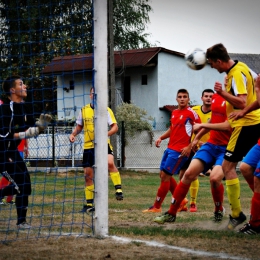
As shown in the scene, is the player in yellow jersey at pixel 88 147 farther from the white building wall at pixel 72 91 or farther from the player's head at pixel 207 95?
the player's head at pixel 207 95

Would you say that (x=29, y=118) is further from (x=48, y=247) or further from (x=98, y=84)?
(x=48, y=247)

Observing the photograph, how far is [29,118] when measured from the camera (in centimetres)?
770

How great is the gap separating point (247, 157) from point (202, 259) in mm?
2121

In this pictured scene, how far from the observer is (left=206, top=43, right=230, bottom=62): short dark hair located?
7391 mm

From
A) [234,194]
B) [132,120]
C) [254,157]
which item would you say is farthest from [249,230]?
[132,120]

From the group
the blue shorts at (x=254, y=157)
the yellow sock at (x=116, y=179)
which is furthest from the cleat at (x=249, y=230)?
the yellow sock at (x=116, y=179)

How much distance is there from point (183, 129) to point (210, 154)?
1.87 metres

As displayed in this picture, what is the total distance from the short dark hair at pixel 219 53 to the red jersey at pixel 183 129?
287 centimetres

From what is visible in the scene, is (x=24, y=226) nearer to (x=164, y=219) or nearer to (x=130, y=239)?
(x=130, y=239)

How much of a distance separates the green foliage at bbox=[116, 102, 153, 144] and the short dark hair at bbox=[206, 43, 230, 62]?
1965 centimetres

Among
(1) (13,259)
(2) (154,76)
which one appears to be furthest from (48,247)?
(2) (154,76)

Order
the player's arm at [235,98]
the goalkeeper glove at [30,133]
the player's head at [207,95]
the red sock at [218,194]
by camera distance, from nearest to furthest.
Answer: the player's arm at [235,98] → the goalkeeper glove at [30,133] → the red sock at [218,194] → the player's head at [207,95]

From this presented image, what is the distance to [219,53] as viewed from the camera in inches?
292

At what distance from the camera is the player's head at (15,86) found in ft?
25.8
